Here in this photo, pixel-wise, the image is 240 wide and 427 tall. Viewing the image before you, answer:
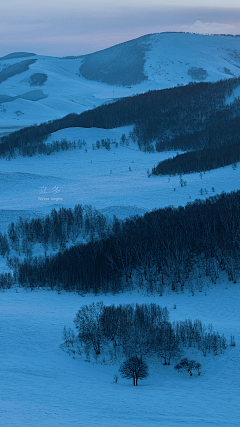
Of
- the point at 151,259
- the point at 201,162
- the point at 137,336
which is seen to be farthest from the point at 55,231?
the point at 201,162

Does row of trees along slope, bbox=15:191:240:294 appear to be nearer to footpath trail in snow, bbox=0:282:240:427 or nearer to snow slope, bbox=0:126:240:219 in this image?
footpath trail in snow, bbox=0:282:240:427

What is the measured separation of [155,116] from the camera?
10744cm

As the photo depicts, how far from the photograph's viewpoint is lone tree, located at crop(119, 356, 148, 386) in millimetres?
20703

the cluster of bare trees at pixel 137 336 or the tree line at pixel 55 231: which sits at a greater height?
the cluster of bare trees at pixel 137 336

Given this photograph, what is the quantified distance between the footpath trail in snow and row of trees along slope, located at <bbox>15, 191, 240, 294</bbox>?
348 cm

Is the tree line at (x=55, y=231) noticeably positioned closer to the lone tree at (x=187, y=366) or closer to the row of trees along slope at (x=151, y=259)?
the row of trees along slope at (x=151, y=259)

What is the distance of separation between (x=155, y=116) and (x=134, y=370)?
92.2 m

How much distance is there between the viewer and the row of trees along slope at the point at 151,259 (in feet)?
108

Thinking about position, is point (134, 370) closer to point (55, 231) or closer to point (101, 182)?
point (55, 231)

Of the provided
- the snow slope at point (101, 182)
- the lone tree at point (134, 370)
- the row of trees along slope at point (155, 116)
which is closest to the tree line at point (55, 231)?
the snow slope at point (101, 182)

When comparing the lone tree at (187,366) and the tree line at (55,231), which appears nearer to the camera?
the lone tree at (187,366)

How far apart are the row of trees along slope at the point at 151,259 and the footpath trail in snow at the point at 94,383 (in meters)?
3.48

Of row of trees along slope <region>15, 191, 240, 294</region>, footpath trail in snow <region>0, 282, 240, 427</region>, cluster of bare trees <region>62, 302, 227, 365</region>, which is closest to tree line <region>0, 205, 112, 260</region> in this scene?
row of trees along slope <region>15, 191, 240, 294</region>

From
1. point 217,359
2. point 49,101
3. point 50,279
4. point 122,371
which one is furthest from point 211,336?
point 49,101
